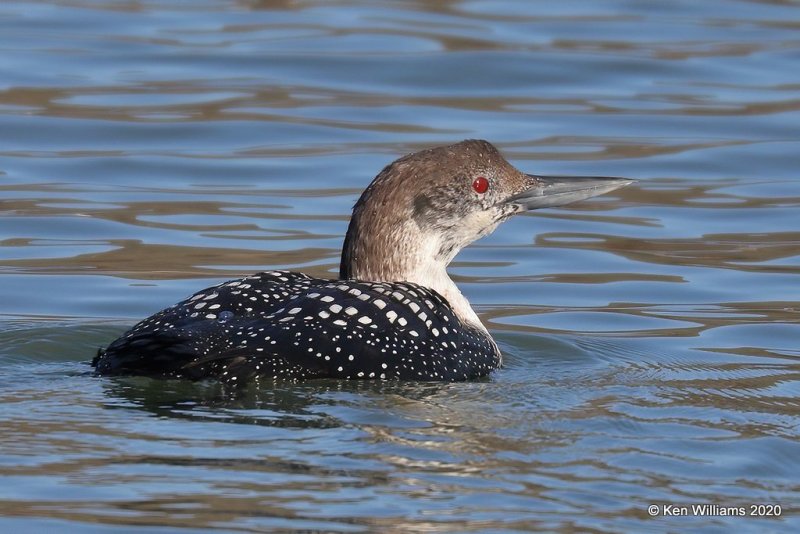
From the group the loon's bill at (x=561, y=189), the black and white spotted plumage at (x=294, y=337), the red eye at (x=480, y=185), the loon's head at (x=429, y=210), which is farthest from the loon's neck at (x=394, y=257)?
the loon's bill at (x=561, y=189)

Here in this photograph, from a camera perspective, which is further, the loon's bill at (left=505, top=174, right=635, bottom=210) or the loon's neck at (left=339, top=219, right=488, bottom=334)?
the loon's bill at (left=505, top=174, right=635, bottom=210)

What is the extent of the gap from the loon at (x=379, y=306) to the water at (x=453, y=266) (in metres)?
0.10

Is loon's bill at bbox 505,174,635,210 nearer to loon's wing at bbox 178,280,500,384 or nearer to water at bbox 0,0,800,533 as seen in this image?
water at bbox 0,0,800,533

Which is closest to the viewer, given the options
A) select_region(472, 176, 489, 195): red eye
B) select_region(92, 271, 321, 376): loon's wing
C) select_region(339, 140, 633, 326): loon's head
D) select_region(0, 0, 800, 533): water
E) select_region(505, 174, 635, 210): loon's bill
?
select_region(0, 0, 800, 533): water

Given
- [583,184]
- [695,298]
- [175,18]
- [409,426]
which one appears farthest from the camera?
[175,18]

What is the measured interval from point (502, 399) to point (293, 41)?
7661 mm

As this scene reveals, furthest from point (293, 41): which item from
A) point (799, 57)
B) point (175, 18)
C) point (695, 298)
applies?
point (695, 298)

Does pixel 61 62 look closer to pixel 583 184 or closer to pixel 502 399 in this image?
pixel 583 184

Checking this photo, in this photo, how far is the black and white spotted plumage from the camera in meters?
5.72

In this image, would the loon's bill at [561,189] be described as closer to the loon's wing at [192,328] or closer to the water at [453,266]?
the water at [453,266]

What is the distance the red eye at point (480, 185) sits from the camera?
674 centimetres

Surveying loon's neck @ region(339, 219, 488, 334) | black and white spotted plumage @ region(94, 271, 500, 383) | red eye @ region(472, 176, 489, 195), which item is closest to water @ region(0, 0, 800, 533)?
black and white spotted plumage @ region(94, 271, 500, 383)

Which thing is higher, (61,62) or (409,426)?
(61,62)

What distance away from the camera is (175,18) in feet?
45.3
